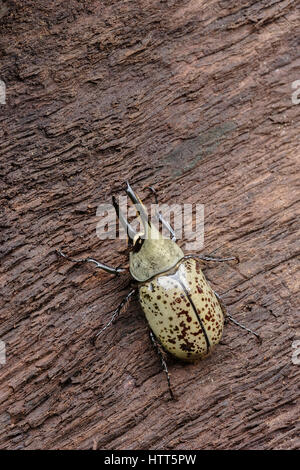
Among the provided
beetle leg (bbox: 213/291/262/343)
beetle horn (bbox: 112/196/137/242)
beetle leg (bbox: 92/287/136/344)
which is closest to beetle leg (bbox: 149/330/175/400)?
beetle leg (bbox: 92/287/136/344)

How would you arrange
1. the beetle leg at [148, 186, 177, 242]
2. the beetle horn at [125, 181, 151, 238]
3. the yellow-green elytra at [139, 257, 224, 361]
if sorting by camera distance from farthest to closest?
the beetle leg at [148, 186, 177, 242] < the beetle horn at [125, 181, 151, 238] < the yellow-green elytra at [139, 257, 224, 361]

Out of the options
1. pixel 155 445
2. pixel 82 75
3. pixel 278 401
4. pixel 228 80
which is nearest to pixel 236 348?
pixel 278 401

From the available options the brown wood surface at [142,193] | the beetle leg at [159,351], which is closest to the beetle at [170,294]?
the beetle leg at [159,351]

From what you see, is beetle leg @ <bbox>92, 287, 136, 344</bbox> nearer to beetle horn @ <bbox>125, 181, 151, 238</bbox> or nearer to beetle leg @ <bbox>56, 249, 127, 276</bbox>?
beetle leg @ <bbox>56, 249, 127, 276</bbox>

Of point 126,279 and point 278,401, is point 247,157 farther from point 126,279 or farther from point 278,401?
point 278,401

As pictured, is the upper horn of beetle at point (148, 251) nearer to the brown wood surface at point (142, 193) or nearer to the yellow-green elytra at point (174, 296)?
the yellow-green elytra at point (174, 296)

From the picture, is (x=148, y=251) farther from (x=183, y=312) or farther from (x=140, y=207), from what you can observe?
(x=183, y=312)

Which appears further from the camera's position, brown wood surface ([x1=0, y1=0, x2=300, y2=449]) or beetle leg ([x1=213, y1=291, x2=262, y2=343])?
beetle leg ([x1=213, y1=291, x2=262, y2=343])

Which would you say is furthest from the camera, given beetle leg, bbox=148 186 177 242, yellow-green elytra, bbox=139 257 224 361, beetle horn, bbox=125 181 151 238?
beetle leg, bbox=148 186 177 242
